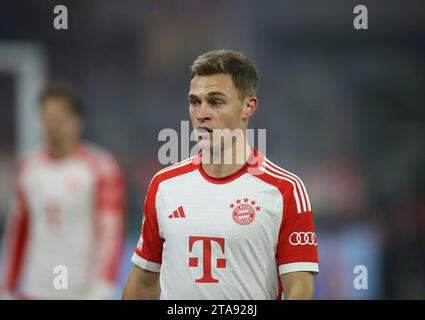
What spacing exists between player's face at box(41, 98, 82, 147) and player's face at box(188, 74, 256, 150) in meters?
3.56

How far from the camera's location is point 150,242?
12.6 feet

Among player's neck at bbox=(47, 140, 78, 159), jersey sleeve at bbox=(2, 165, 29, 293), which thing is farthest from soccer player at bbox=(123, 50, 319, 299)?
player's neck at bbox=(47, 140, 78, 159)

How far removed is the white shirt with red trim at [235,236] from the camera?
12.0 feet

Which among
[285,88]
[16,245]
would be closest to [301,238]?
[16,245]

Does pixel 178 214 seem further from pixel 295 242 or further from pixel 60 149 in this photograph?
pixel 60 149

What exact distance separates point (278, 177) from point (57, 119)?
145 inches

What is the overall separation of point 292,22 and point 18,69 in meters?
4.04

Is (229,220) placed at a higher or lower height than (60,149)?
lower

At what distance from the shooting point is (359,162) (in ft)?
38.2

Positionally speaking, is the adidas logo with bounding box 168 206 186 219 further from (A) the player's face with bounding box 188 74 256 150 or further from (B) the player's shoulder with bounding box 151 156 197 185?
(A) the player's face with bounding box 188 74 256 150

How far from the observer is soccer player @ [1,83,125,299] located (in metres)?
→ 6.68

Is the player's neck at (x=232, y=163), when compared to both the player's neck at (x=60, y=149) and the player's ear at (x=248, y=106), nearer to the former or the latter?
the player's ear at (x=248, y=106)

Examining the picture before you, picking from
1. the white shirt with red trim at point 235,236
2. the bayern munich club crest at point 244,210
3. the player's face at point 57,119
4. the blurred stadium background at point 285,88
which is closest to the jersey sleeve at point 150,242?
the white shirt with red trim at point 235,236

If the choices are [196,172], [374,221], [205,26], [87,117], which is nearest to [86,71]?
[87,117]
